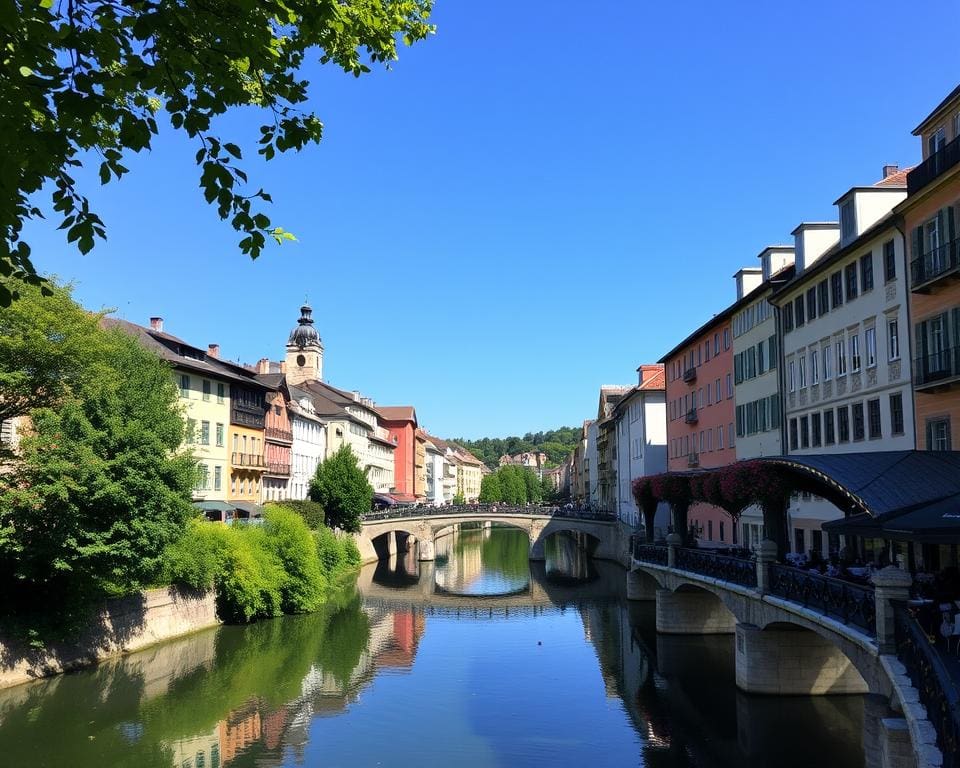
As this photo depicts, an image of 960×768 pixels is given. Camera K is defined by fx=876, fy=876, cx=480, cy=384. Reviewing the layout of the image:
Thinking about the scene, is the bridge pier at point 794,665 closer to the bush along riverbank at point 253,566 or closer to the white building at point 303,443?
the bush along riverbank at point 253,566

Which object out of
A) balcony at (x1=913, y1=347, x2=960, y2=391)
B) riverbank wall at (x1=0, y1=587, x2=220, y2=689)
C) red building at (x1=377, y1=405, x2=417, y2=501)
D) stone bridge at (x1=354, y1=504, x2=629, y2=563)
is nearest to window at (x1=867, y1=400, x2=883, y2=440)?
balcony at (x1=913, y1=347, x2=960, y2=391)

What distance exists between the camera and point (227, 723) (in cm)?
2598

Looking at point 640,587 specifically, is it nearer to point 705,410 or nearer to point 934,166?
point 705,410

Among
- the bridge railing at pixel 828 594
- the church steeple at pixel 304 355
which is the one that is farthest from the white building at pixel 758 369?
the church steeple at pixel 304 355

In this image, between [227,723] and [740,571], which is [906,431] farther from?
[227,723]

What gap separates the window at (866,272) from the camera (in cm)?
3049

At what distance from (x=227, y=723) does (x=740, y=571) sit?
16596 mm

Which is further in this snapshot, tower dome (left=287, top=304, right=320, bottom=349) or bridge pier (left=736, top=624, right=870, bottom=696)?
tower dome (left=287, top=304, right=320, bottom=349)

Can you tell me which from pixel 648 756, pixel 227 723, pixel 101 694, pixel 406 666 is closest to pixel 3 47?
pixel 648 756

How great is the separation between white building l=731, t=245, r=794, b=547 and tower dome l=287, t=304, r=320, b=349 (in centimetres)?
7136

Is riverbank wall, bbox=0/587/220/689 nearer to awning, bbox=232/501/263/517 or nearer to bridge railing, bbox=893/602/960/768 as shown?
awning, bbox=232/501/263/517

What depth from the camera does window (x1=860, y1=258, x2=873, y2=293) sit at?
3049cm

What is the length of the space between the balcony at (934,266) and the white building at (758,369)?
45.4 ft

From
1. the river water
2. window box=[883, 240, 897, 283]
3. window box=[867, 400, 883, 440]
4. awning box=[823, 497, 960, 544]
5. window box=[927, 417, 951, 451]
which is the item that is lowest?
the river water
